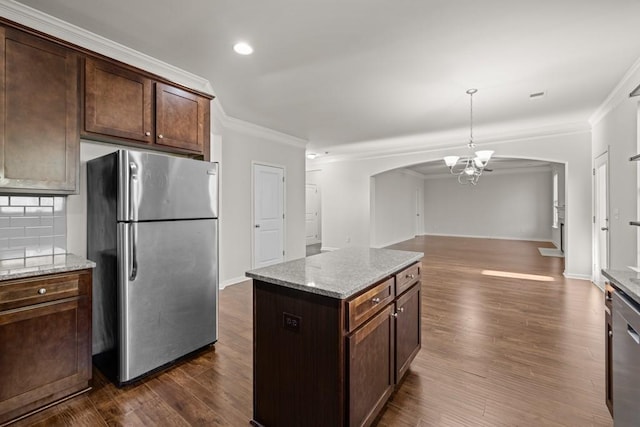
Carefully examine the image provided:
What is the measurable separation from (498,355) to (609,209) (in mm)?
2897

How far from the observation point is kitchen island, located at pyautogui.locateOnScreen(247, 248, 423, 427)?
55.6 inches

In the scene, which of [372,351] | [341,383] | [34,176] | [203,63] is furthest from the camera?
[203,63]

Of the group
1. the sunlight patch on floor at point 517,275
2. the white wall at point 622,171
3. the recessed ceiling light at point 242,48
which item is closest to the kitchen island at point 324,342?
the recessed ceiling light at point 242,48

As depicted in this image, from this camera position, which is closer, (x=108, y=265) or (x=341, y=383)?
(x=341, y=383)

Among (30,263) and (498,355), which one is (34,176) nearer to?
(30,263)

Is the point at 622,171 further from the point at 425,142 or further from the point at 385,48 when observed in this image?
the point at 425,142

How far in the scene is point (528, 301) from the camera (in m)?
3.95

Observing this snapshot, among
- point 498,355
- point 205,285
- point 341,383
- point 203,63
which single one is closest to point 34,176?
point 205,285

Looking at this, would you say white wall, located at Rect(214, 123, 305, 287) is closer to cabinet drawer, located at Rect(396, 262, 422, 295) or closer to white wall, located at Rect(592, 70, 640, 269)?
cabinet drawer, located at Rect(396, 262, 422, 295)

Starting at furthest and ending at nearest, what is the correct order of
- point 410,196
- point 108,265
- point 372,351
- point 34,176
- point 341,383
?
point 410,196
point 108,265
point 34,176
point 372,351
point 341,383

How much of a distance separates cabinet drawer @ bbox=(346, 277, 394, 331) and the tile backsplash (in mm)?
2410

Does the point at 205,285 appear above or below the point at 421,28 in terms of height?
below

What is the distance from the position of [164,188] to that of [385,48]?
227 cm

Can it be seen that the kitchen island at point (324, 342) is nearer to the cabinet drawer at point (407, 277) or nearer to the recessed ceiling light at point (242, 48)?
the cabinet drawer at point (407, 277)
